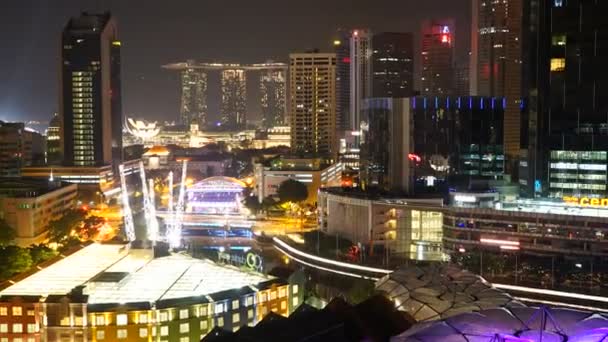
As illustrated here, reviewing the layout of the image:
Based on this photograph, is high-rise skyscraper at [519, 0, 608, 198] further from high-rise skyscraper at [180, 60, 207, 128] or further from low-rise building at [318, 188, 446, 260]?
high-rise skyscraper at [180, 60, 207, 128]

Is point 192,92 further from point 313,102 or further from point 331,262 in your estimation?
point 331,262

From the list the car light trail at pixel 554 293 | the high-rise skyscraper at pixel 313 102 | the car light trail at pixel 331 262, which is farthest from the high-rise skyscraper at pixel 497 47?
the car light trail at pixel 554 293

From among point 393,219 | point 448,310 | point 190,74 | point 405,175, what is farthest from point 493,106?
point 190,74

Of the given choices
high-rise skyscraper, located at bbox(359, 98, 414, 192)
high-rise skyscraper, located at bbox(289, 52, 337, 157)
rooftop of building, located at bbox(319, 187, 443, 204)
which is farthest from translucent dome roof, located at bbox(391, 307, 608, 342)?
high-rise skyscraper, located at bbox(289, 52, 337, 157)

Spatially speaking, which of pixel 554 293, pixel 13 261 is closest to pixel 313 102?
pixel 13 261

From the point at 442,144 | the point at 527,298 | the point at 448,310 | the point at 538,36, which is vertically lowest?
the point at 527,298

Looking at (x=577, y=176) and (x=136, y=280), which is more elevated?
(x=577, y=176)

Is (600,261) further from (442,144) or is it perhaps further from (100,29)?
(100,29)
